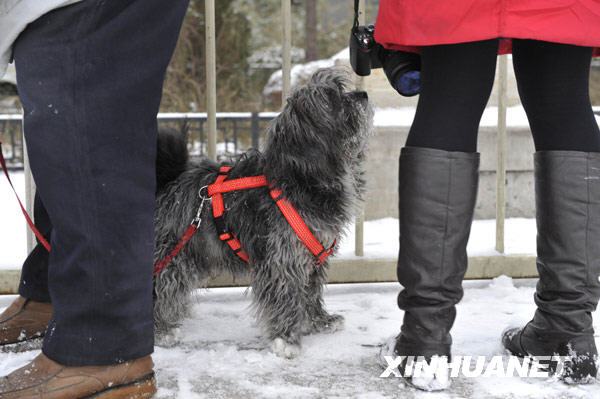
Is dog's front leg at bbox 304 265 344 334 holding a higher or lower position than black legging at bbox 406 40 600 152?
lower

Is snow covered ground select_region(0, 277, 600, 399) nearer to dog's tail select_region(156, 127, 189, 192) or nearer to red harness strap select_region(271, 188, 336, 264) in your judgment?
red harness strap select_region(271, 188, 336, 264)

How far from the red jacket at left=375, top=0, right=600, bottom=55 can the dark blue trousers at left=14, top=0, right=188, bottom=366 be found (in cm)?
56

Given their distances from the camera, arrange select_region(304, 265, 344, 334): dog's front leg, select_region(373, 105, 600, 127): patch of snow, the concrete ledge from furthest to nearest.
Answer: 1. select_region(373, 105, 600, 127): patch of snow
2. the concrete ledge
3. select_region(304, 265, 344, 334): dog's front leg

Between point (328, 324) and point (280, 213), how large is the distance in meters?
0.42

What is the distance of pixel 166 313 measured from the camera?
2180 millimetres

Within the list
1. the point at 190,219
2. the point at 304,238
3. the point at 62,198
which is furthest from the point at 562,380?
the point at 62,198

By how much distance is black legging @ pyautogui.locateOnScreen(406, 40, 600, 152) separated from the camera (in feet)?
5.62

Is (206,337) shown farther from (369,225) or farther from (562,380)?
(369,225)

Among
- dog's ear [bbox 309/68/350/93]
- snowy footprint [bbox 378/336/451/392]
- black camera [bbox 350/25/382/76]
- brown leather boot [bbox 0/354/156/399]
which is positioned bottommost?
snowy footprint [bbox 378/336/451/392]

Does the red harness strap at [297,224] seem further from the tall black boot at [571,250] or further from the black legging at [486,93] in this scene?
the tall black boot at [571,250]

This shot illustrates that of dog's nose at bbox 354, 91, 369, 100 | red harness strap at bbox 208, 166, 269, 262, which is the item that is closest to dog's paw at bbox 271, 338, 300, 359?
red harness strap at bbox 208, 166, 269, 262

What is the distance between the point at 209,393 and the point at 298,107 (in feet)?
2.74

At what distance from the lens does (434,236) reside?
1.74m

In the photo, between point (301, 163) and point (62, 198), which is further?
point (301, 163)
